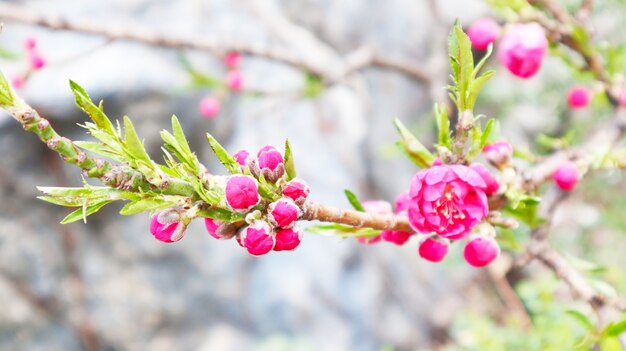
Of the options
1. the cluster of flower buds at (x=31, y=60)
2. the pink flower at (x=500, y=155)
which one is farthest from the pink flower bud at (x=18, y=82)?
the pink flower at (x=500, y=155)

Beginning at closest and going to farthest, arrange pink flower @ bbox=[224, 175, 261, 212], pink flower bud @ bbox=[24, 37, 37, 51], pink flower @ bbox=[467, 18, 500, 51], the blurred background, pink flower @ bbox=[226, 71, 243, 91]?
pink flower @ bbox=[224, 175, 261, 212]
pink flower @ bbox=[467, 18, 500, 51]
pink flower bud @ bbox=[24, 37, 37, 51]
pink flower @ bbox=[226, 71, 243, 91]
the blurred background

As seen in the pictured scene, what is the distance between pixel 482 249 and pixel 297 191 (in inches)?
9.0

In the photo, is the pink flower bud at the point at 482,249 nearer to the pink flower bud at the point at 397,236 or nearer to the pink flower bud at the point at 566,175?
the pink flower bud at the point at 397,236

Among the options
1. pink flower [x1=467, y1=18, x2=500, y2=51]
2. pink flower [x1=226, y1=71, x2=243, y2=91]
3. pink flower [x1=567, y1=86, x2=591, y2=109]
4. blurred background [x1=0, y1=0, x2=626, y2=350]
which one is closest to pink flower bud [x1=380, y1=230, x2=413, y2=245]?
pink flower [x1=467, y1=18, x2=500, y2=51]

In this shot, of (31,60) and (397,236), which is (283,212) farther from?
(31,60)

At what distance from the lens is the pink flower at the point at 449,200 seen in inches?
20.5

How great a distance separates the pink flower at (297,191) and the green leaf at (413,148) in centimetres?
16

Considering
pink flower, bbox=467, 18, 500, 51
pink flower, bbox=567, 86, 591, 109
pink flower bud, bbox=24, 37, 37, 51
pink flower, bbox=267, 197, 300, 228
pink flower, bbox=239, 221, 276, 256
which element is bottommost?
pink flower bud, bbox=24, 37, 37, 51

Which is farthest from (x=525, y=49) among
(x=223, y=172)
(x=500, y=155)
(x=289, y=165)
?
(x=223, y=172)

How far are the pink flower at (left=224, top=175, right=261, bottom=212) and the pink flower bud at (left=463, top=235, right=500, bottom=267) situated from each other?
10.3 inches

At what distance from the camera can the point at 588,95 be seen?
123 cm

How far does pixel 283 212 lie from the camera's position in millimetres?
481

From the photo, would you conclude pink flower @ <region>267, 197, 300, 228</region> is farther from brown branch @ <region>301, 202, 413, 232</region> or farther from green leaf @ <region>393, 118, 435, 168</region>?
green leaf @ <region>393, 118, 435, 168</region>

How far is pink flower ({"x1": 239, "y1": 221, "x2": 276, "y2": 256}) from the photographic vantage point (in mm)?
473
